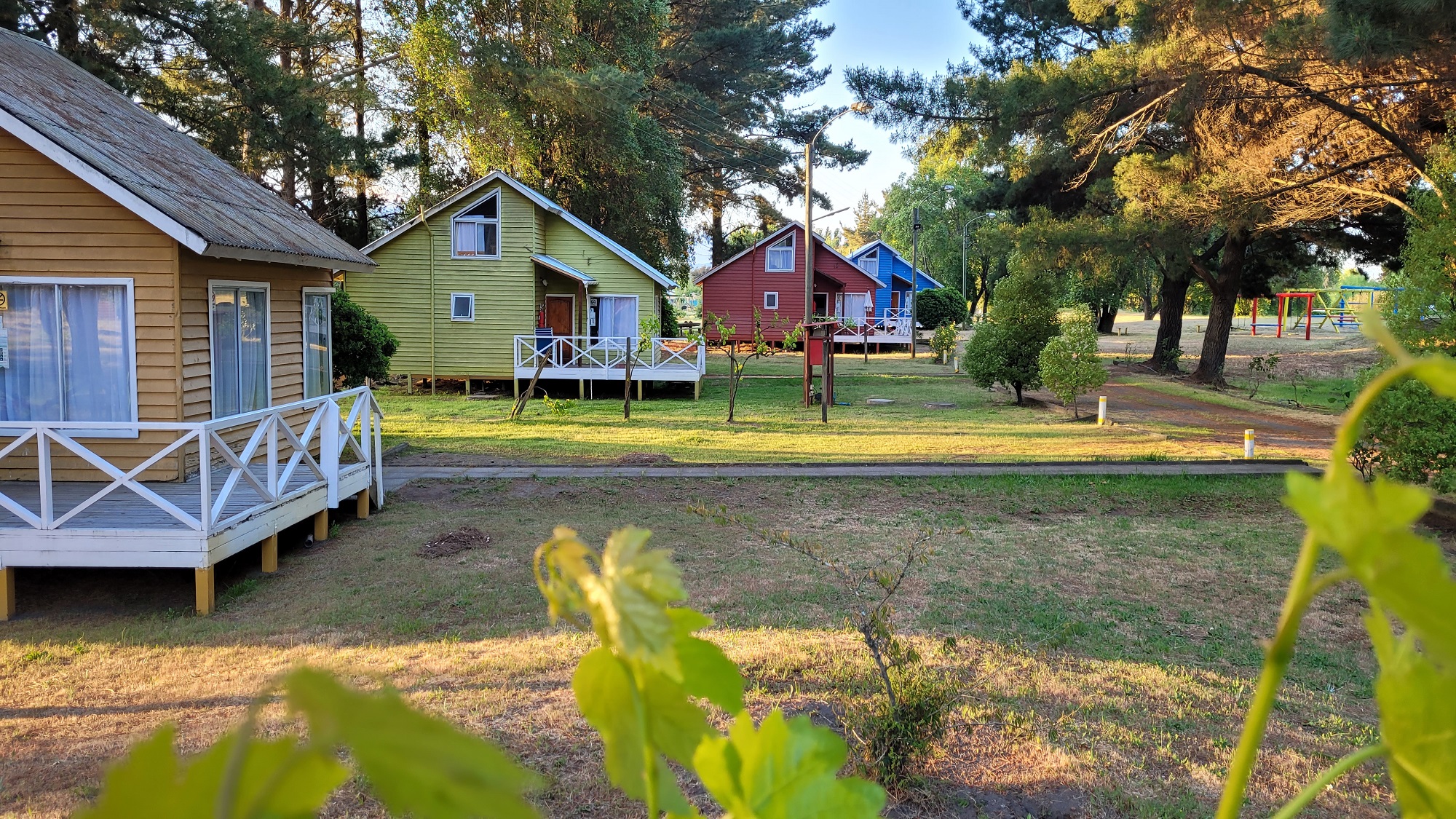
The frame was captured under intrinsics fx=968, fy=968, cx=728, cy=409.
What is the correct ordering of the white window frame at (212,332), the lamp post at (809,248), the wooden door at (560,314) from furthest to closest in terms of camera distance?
the wooden door at (560,314) → the lamp post at (809,248) → the white window frame at (212,332)

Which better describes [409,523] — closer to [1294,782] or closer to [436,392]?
[1294,782]

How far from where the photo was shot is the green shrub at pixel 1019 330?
878 inches

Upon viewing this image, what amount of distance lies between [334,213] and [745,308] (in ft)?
58.1

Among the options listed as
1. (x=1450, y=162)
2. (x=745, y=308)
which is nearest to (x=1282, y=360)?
(x=745, y=308)

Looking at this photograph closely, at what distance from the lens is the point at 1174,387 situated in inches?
1048

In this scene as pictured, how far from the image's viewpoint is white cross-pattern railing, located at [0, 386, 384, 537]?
7.78 meters

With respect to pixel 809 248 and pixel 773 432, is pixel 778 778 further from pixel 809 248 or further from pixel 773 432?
pixel 809 248

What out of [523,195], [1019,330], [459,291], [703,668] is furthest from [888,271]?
[703,668]

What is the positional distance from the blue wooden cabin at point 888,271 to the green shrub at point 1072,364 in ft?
85.8

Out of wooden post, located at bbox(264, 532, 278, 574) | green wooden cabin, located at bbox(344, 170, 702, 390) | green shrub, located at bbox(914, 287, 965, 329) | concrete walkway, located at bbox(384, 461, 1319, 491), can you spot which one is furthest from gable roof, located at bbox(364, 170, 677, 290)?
green shrub, located at bbox(914, 287, 965, 329)

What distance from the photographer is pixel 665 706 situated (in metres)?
0.68

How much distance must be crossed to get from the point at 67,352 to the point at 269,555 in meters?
3.17

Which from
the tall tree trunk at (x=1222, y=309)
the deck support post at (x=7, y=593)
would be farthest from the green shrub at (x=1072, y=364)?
the deck support post at (x=7, y=593)

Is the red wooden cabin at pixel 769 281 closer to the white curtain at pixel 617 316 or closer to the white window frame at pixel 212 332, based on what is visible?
the white curtain at pixel 617 316
